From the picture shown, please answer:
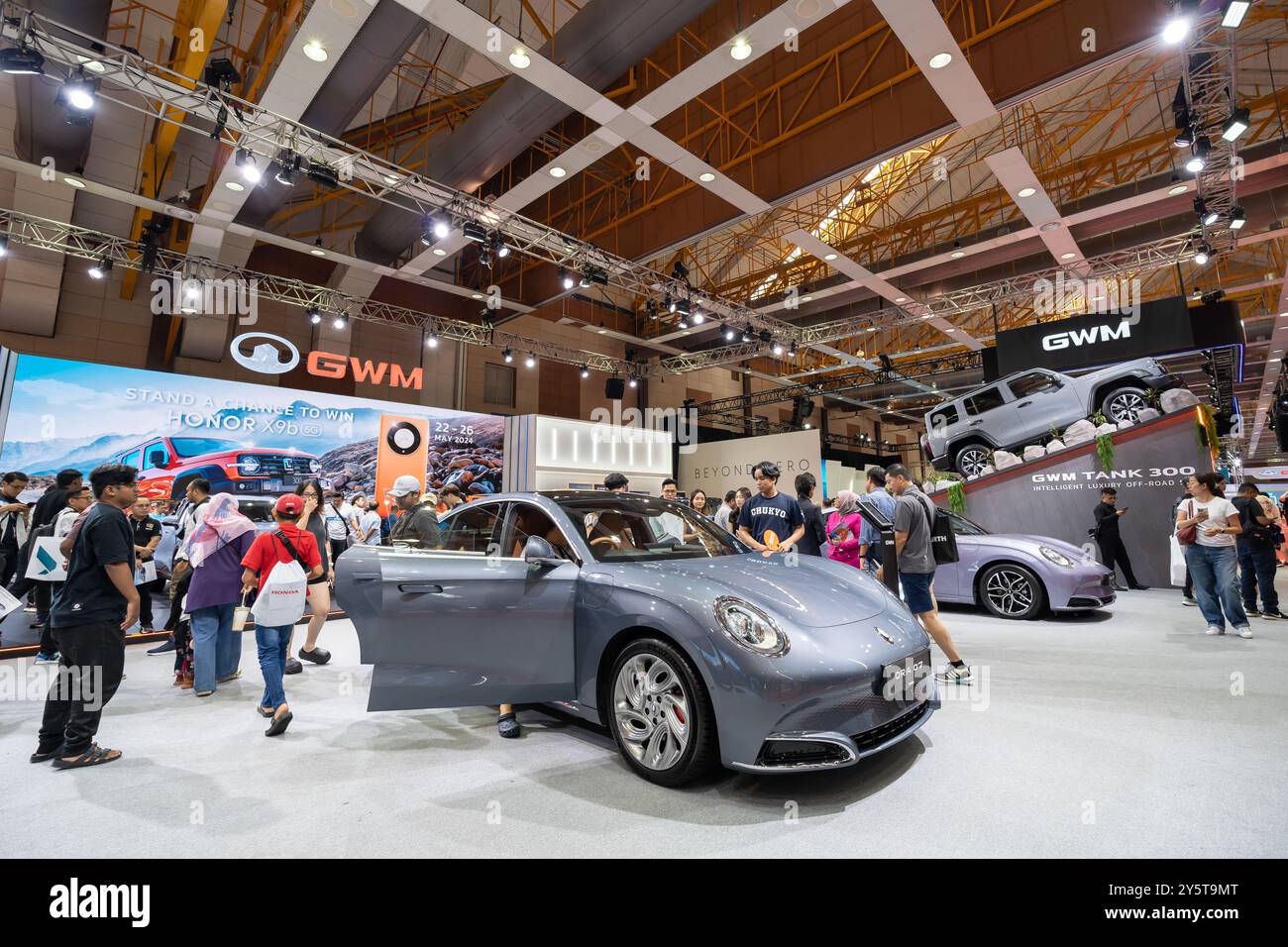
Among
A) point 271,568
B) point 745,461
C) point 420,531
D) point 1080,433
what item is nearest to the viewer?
point 271,568

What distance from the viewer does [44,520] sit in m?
5.21

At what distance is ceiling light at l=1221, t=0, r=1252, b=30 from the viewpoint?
4.83 meters

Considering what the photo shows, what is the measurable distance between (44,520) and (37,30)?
173 inches

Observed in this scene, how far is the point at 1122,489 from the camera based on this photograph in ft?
29.4

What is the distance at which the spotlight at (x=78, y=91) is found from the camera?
560 centimetres

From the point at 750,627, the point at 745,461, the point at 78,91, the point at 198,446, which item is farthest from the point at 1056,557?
the point at 198,446

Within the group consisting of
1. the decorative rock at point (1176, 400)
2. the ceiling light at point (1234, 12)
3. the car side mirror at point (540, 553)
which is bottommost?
the car side mirror at point (540, 553)

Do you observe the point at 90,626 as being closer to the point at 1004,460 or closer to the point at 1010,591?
the point at 1010,591

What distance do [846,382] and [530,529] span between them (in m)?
15.6

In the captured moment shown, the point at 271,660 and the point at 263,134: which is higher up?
the point at 263,134

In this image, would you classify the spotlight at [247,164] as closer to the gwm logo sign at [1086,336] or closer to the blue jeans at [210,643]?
the blue jeans at [210,643]

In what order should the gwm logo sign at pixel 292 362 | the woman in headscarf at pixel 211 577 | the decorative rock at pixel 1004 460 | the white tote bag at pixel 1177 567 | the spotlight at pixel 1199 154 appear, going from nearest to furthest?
1. the woman in headscarf at pixel 211 577
2. the spotlight at pixel 1199 154
3. the white tote bag at pixel 1177 567
4. the decorative rock at pixel 1004 460
5. the gwm logo sign at pixel 292 362

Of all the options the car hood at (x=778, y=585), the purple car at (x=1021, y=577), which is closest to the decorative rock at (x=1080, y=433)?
the purple car at (x=1021, y=577)

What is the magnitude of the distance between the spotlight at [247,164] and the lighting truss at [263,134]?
0.07 m
